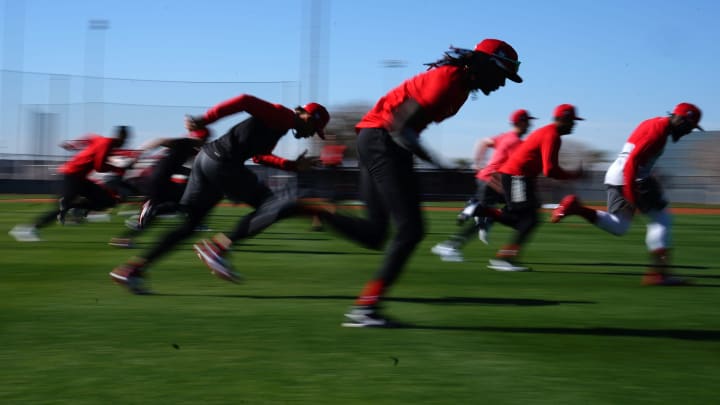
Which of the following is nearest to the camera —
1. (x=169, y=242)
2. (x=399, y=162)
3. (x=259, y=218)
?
(x=399, y=162)

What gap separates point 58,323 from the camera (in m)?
4.98

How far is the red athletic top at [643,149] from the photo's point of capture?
22.6ft

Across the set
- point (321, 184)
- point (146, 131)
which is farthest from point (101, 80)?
point (321, 184)

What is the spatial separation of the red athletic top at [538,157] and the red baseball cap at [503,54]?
295 cm

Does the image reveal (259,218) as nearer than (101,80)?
Yes

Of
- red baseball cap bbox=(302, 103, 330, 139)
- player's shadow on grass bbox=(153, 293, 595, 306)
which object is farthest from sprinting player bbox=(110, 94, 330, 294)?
player's shadow on grass bbox=(153, 293, 595, 306)

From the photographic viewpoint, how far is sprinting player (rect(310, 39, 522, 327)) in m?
4.86

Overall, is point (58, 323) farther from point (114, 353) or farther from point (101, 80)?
point (101, 80)

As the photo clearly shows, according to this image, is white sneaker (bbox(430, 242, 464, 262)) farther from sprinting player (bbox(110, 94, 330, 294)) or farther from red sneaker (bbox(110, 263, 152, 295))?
red sneaker (bbox(110, 263, 152, 295))

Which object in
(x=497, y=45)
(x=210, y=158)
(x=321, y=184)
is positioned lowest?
(x=321, y=184)

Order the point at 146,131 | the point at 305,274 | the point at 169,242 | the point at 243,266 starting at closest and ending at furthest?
the point at 169,242
the point at 305,274
the point at 243,266
the point at 146,131

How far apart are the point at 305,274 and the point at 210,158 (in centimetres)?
205

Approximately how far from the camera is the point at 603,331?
5086 millimetres

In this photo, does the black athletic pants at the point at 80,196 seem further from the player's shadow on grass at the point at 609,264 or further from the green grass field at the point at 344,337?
the player's shadow on grass at the point at 609,264
